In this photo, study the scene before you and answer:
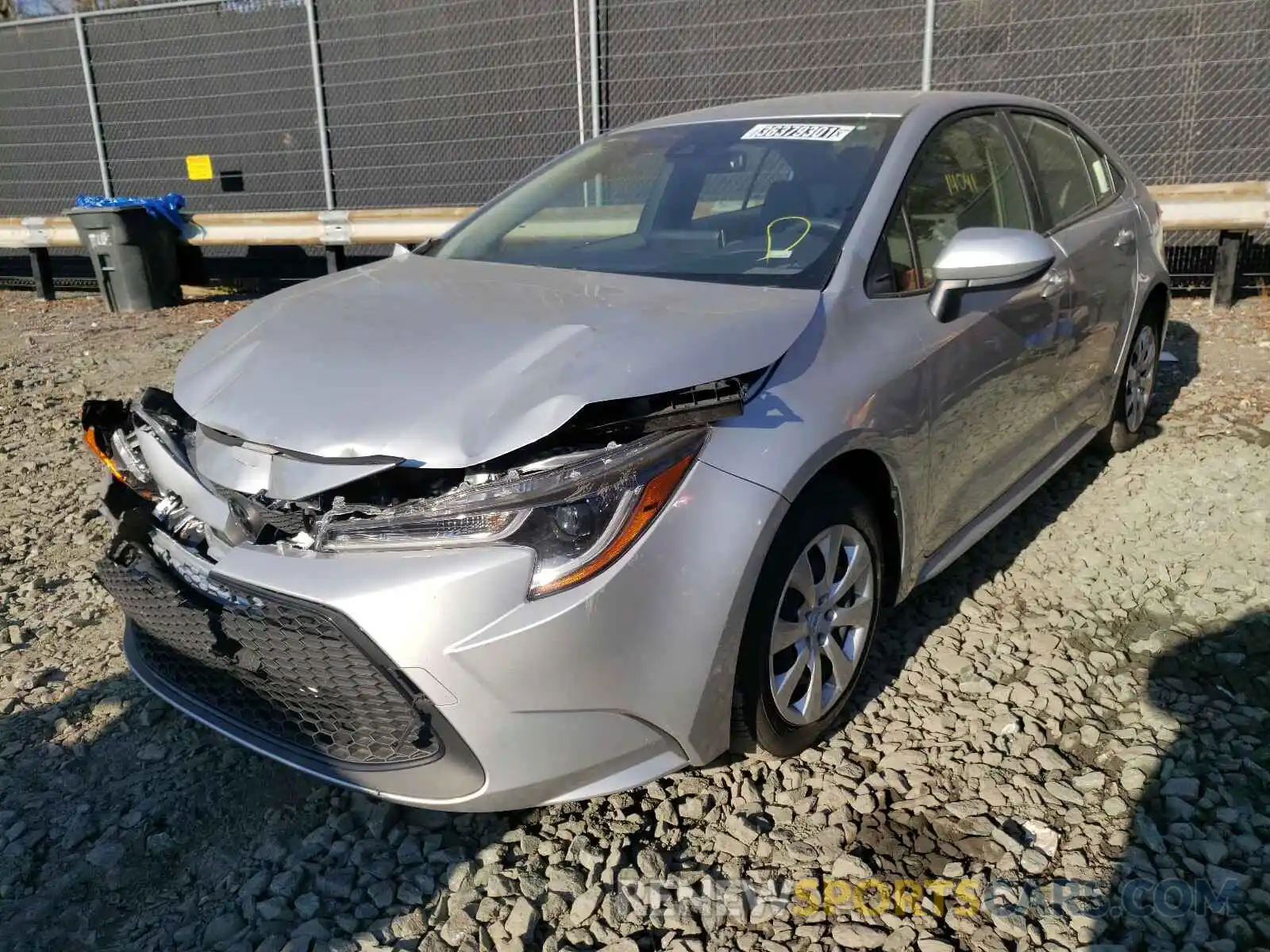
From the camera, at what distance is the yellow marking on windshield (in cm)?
282

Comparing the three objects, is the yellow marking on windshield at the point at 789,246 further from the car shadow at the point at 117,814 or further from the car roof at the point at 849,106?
the car shadow at the point at 117,814

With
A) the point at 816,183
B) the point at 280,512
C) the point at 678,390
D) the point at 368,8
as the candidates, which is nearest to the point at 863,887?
the point at 678,390

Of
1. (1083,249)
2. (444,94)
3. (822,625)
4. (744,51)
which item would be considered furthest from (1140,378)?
(444,94)

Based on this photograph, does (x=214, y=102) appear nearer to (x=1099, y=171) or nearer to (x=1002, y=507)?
(x=1099, y=171)

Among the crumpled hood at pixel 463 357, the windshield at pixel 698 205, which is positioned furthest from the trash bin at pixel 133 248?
the crumpled hood at pixel 463 357

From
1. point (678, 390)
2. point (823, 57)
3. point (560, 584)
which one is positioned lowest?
point (560, 584)

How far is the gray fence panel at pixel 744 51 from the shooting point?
841cm

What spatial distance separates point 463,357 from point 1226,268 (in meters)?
6.85

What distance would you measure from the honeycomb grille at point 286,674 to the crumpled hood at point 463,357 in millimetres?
379

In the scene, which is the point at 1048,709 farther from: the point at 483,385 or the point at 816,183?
the point at 483,385

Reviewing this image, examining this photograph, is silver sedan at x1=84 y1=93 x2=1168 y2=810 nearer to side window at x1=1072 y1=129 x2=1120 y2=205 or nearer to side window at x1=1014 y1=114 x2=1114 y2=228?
side window at x1=1014 y1=114 x2=1114 y2=228

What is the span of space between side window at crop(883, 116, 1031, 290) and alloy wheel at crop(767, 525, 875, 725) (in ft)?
Answer: 2.65

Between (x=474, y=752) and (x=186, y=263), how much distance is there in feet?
27.9

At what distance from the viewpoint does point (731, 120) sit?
3.47m
